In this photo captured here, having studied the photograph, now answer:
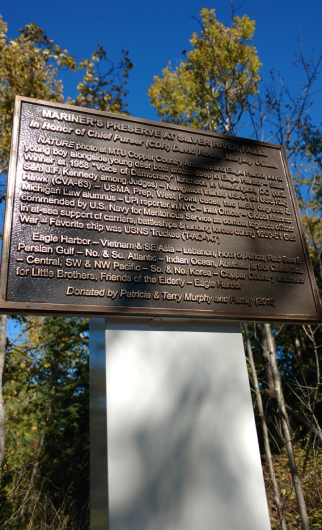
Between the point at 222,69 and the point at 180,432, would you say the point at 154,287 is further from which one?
the point at 222,69

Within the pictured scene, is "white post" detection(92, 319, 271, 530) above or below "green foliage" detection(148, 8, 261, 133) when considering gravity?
below

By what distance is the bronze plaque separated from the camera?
3.12 m

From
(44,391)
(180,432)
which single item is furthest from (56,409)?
(180,432)

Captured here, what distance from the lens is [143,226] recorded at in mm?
3537

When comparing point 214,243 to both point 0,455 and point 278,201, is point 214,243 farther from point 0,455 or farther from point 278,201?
point 0,455

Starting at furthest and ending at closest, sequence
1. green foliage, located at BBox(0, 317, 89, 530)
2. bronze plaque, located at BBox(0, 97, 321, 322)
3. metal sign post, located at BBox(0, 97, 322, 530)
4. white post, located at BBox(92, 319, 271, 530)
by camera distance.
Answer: green foliage, located at BBox(0, 317, 89, 530), bronze plaque, located at BBox(0, 97, 321, 322), metal sign post, located at BBox(0, 97, 322, 530), white post, located at BBox(92, 319, 271, 530)

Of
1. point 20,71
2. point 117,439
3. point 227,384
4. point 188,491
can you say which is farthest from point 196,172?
point 20,71

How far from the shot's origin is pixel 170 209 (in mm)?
3705

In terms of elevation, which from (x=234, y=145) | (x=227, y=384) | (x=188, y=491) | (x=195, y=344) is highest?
(x=234, y=145)

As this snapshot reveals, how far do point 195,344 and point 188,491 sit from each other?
115 cm

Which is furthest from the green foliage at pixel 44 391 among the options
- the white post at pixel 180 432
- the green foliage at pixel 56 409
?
the white post at pixel 180 432

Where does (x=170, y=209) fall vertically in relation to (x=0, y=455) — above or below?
above

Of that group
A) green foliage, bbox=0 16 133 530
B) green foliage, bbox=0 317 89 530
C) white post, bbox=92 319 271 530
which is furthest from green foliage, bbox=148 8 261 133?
green foliage, bbox=0 317 89 530

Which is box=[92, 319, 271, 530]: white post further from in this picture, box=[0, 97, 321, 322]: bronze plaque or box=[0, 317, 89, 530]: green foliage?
box=[0, 317, 89, 530]: green foliage
